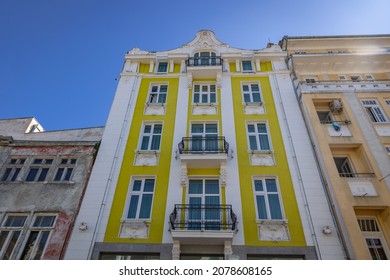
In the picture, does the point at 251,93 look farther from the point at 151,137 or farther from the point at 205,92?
the point at 151,137

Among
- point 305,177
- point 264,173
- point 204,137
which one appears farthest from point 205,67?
point 305,177

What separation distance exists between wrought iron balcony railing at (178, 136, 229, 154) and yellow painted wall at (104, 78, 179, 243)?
839 millimetres

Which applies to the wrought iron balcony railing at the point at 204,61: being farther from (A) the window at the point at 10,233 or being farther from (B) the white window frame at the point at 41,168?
(A) the window at the point at 10,233

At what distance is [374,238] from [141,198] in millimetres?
9904

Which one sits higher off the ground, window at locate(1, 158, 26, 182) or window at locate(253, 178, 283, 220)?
window at locate(1, 158, 26, 182)

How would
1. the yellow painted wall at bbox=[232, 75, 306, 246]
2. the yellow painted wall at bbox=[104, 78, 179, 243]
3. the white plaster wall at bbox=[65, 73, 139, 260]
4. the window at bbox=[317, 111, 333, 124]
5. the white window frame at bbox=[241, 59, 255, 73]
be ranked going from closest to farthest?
the white plaster wall at bbox=[65, 73, 139, 260] → the yellow painted wall at bbox=[232, 75, 306, 246] → the yellow painted wall at bbox=[104, 78, 179, 243] → the window at bbox=[317, 111, 333, 124] → the white window frame at bbox=[241, 59, 255, 73]

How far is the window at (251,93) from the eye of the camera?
55.7 feet

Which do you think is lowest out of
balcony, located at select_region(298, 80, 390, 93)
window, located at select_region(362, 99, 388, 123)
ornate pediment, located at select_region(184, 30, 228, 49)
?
window, located at select_region(362, 99, 388, 123)

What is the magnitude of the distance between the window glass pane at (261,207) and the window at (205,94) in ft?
22.3

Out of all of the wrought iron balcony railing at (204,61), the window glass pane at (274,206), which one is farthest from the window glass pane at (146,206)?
the wrought iron balcony railing at (204,61)

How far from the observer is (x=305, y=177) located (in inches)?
507

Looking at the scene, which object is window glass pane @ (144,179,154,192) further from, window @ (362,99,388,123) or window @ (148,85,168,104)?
window @ (362,99,388,123)

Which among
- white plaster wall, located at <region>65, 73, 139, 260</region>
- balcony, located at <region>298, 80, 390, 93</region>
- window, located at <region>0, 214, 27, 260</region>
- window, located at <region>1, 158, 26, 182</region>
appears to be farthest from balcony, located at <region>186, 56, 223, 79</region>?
window, located at <region>0, 214, 27, 260</region>

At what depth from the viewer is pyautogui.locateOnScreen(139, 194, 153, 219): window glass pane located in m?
12.1
